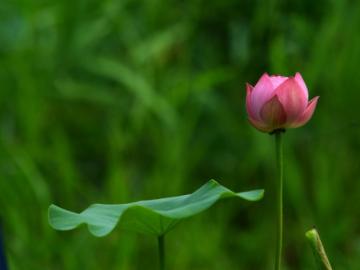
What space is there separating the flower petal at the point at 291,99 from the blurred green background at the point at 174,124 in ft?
3.27

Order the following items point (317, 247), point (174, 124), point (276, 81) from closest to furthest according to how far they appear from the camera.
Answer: point (317, 247) < point (276, 81) < point (174, 124)

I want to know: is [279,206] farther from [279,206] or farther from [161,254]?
[161,254]

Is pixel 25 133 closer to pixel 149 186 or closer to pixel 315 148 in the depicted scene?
pixel 149 186

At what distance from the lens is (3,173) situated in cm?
182

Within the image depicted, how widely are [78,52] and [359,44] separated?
670 millimetres

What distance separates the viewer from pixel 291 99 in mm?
716

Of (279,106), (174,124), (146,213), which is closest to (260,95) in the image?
(279,106)

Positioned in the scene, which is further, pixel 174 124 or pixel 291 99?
pixel 174 124

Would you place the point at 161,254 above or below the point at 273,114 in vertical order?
A: below

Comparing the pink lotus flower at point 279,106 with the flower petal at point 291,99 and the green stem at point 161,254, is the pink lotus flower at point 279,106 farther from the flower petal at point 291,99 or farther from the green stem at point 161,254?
the green stem at point 161,254

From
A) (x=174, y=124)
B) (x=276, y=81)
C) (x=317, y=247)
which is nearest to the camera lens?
(x=317, y=247)

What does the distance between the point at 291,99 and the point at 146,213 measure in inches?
5.9

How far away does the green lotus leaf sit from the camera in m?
0.67

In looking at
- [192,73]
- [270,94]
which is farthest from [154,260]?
[270,94]
